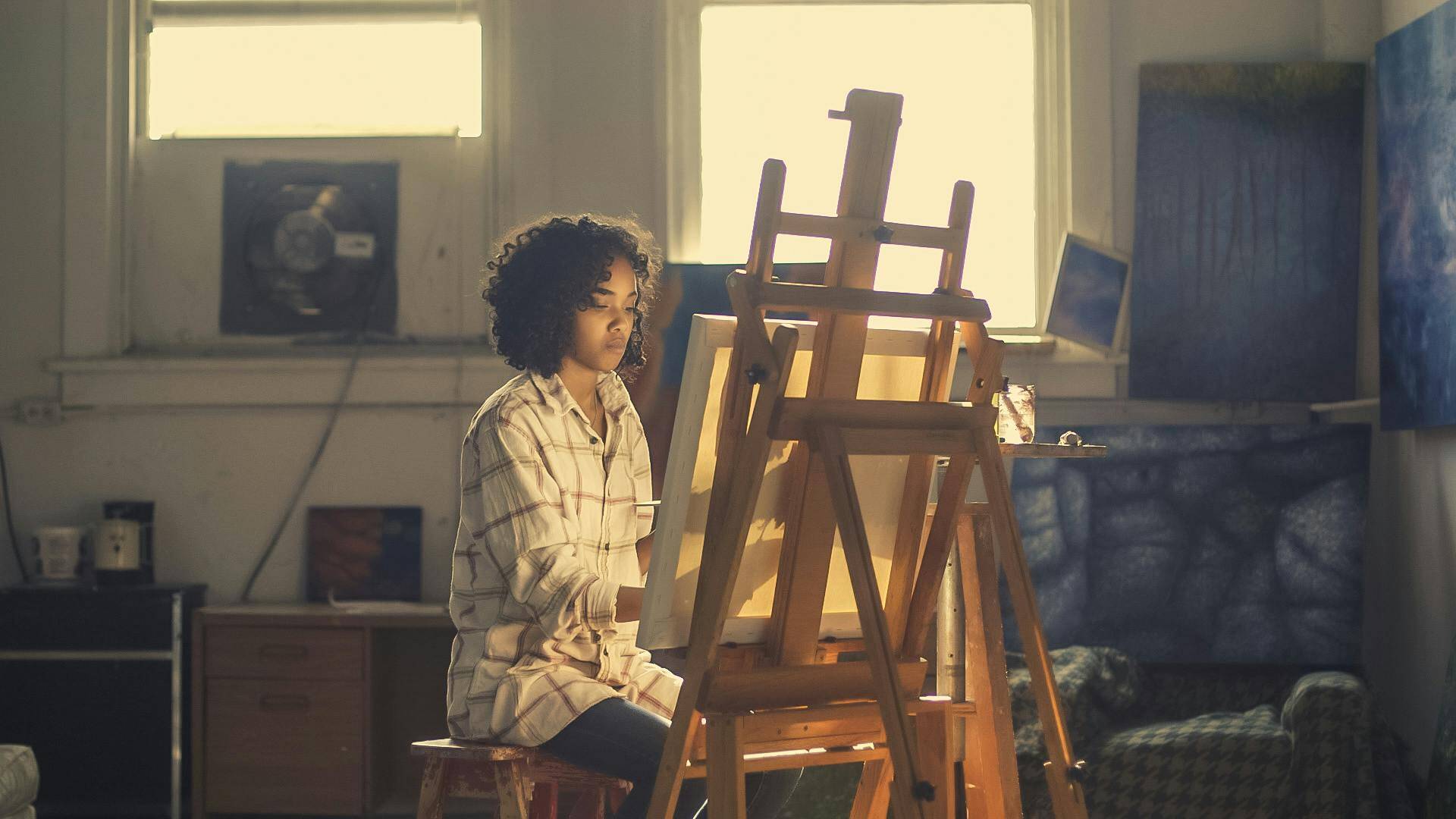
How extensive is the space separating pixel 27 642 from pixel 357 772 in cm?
98

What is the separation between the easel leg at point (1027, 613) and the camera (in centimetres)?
187

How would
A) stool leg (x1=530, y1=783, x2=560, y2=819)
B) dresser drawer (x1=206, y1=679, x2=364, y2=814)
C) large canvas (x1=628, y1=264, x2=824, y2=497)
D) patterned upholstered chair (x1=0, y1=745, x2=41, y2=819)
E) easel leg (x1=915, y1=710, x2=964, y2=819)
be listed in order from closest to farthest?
easel leg (x1=915, y1=710, x2=964, y2=819), stool leg (x1=530, y1=783, x2=560, y2=819), patterned upholstered chair (x1=0, y1=745, x2=41, y2=819), dresser drawer (x1=206, y1=679, x2=364, y2=814), large canvas (x1=628, y1=264, x2=824, y2=497)

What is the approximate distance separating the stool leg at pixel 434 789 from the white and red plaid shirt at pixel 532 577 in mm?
55

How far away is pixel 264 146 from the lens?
166 inches

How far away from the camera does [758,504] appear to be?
191 cm

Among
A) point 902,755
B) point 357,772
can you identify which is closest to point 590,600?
point 902,755

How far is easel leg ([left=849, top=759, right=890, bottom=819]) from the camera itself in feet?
6.73

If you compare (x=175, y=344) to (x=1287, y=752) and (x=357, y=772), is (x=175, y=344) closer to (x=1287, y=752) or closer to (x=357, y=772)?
(x=357, y=772)

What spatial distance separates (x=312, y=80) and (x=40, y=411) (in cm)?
130

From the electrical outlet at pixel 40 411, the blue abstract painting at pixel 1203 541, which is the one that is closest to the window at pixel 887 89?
the blue abstract painting at pixel 1203 541

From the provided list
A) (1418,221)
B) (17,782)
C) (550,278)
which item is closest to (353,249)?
(17,782)

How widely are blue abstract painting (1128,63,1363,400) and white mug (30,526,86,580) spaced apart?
3.12 meters

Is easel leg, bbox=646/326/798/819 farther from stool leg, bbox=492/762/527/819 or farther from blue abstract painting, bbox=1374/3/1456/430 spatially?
blue abstract painting, bbox=1374/3/1456/430

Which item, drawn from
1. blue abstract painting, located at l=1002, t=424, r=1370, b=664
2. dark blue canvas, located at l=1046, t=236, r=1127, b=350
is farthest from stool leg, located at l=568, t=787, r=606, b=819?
dark blue canvas, located at l=1046, t=236, r=1127, b=350
